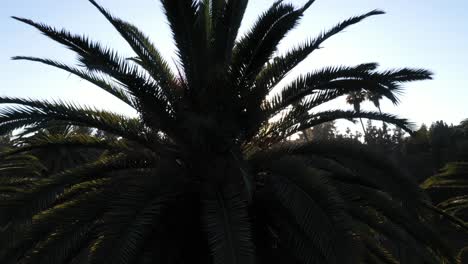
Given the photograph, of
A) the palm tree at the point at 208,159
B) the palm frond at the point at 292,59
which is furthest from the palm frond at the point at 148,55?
the palm frond at the point at 292,59

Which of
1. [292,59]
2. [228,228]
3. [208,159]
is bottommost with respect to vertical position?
[228,228]

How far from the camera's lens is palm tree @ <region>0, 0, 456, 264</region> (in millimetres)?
5516

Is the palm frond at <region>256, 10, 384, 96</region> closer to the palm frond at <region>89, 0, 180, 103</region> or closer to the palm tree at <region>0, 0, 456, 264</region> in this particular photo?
the palm tree at <region>0, 0, 456, 264</region>

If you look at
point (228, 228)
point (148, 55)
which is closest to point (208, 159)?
point (228, 228)

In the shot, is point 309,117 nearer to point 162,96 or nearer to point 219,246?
point 162,96

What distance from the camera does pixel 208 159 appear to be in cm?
601

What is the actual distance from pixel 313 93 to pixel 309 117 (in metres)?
0.39

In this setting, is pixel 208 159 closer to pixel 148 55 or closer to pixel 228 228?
pixel 228 228

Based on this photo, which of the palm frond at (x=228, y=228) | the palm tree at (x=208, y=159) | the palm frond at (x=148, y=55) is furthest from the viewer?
the palm frond at (x=148, y=55)

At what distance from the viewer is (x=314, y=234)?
494 centimetres

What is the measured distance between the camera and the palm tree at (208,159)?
5516mm

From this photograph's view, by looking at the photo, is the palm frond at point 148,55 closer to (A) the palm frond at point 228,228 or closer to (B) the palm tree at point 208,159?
(B) the palm tree at point 208,159

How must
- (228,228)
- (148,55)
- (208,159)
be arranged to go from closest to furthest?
(228,228), (208,159), (148,55)

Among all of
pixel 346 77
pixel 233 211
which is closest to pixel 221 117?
pixel 233 211
